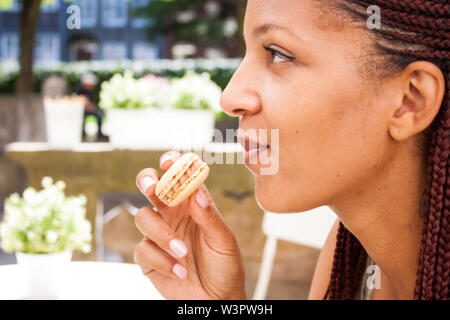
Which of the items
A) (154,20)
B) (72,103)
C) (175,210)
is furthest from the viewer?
(154,20)

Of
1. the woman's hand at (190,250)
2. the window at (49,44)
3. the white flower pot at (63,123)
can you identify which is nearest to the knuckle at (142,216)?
the woman's hand at (190,250)

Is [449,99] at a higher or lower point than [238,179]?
higher

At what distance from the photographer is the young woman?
0.81 metres

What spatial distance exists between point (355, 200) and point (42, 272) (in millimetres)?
842

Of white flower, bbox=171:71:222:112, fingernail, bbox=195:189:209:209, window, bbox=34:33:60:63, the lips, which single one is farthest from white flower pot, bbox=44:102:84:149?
window, bbox=34:33:60:63

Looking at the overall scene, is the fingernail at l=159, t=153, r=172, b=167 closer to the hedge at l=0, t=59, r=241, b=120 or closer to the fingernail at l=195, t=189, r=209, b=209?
the fingernail at l=195, t=189, r=209, b=209

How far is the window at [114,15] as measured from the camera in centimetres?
2200

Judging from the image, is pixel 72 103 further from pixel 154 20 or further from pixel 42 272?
pixel 154 20

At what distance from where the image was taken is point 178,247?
111 centimetres

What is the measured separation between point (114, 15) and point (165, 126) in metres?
20.7

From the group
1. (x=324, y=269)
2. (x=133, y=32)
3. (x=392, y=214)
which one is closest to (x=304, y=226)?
(x=324, y=269)

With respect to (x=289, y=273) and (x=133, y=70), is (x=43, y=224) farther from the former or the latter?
(x=133, y=70)
